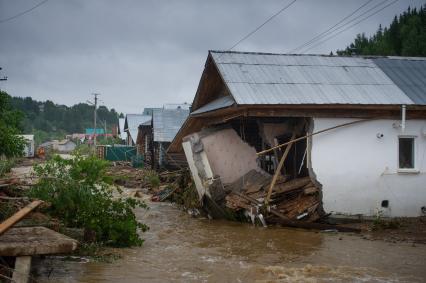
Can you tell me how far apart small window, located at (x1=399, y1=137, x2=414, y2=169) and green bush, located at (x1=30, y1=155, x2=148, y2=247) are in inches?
310

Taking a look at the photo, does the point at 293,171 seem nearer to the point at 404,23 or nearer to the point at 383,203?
the point at 383,203

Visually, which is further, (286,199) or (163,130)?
(163,130)

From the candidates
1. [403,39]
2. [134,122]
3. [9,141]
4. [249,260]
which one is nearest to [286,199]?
[249,260]

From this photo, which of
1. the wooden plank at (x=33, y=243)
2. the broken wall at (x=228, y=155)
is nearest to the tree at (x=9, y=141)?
the broken wall at (x=228, y=155)

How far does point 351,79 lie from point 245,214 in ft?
17.1

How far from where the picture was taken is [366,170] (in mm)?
11914

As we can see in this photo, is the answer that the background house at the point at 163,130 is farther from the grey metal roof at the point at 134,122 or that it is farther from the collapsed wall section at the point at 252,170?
the grey metal roof at the point at 134,122

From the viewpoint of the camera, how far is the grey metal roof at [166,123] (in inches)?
1046

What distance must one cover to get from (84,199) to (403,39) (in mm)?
28586

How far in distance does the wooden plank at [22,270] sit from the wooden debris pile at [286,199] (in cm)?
678

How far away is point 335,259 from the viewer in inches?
330

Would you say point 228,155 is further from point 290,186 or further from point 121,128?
point 121,128

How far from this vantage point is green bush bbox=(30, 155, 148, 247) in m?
8.22

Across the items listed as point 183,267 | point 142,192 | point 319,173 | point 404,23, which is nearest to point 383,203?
point 319,173
